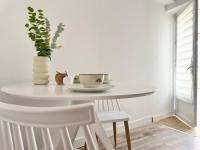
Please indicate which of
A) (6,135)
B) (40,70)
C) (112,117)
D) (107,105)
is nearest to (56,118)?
(6,135)

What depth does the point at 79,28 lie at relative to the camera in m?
2.44

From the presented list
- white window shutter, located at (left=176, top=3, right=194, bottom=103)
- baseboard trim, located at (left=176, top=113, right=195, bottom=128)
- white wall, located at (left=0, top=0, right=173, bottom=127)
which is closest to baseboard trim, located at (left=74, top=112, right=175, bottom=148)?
white wall, located at (left=0, top=0, right=173, bottom=127)

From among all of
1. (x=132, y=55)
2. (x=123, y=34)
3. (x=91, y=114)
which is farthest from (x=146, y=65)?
(x=91, y=114)

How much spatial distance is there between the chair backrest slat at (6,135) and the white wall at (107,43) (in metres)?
1.31

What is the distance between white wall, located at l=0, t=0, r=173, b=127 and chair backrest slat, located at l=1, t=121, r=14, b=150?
131 centimetres

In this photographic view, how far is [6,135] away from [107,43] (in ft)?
7.36

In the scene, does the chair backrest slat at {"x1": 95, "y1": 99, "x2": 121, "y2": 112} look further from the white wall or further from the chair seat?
the chair seat

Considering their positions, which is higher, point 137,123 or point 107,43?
point 107,43

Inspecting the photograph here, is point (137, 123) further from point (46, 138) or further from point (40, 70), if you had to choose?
point (46, 138)

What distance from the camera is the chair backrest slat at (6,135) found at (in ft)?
2.11

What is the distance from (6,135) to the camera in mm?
642

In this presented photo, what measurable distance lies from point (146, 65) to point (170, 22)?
3.53 ft

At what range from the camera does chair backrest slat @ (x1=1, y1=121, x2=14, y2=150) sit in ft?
2.11

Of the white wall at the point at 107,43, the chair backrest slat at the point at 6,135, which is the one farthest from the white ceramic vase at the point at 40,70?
the chair backrest slat at the point at 6,135
